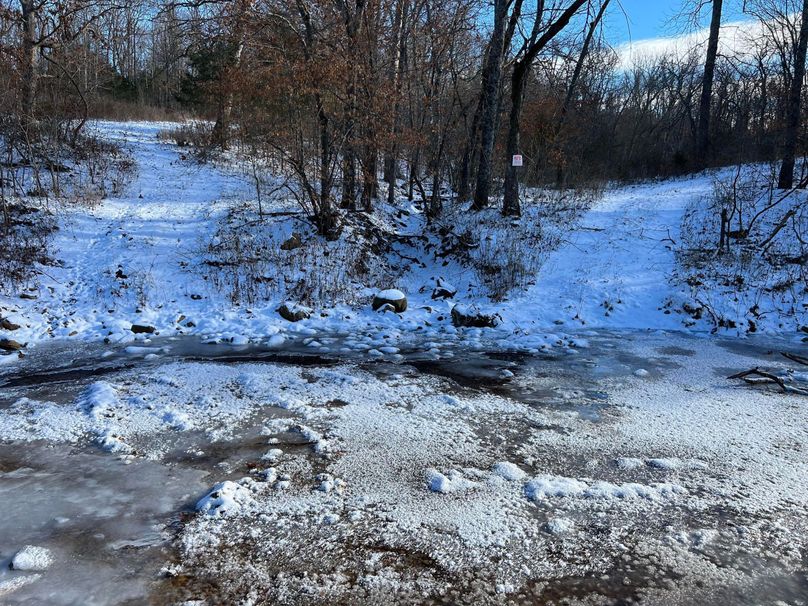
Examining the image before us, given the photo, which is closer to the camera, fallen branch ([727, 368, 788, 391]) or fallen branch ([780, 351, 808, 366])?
fallen branch ([727, 368, 788, 391])

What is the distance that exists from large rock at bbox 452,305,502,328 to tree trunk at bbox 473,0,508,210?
5.60 metres

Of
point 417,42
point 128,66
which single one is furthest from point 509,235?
point 128,66

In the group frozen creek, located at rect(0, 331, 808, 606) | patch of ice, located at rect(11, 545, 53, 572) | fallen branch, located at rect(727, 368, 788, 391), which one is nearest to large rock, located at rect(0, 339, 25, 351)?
frozen creek, located at rect(0, 331, 808, 606)

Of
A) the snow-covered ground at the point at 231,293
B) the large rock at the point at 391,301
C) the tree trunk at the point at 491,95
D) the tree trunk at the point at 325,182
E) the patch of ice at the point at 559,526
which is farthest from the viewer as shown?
the tree trunk at the point at 491,95

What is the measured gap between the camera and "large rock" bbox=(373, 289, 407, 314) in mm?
9242

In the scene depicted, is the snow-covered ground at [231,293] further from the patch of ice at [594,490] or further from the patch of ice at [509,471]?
the patch of ice at [594,490]

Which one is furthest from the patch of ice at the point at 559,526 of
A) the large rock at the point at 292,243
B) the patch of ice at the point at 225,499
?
the large rock at the point at 292,243

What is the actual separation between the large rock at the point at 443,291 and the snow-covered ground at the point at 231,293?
0.19m

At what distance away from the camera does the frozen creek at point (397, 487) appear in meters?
2.77

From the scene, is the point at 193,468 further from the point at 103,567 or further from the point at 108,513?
the point at 103,567

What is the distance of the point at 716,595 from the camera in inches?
106

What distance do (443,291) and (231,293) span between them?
157 inches

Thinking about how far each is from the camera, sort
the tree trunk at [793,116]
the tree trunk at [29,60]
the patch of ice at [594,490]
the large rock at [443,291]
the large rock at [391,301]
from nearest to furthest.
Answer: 1. the patch of ice at [594,490]
2. the large rock at [391,301]
3. the large rock at [443,291]
4. the tree trunk at [29,60]
5. the tree trunk at [793,116]

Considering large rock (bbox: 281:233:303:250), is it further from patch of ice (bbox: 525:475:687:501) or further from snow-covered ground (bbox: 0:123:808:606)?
patch of ice (bbox: 525:475:687:501)
